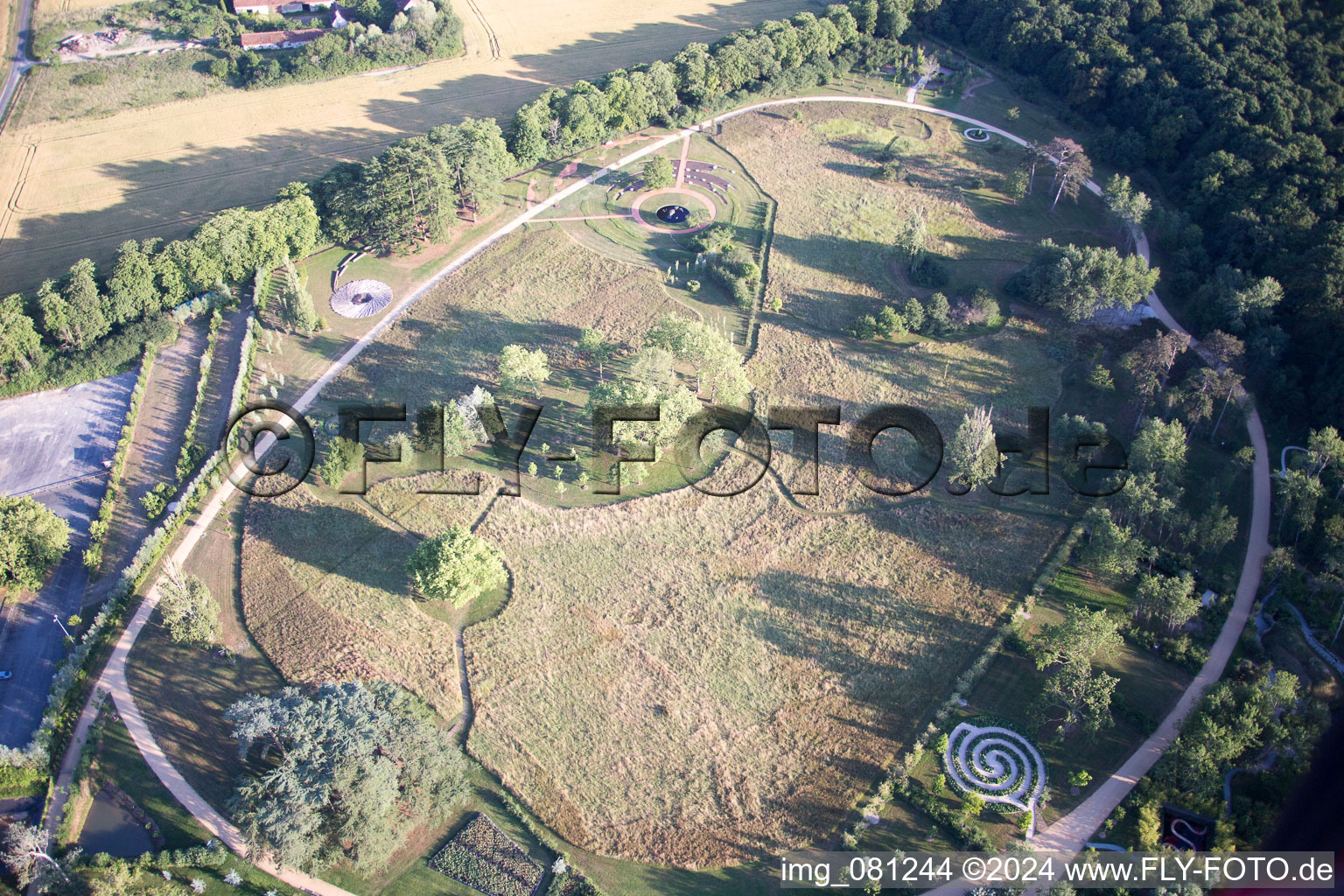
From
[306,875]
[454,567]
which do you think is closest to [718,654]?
[454,567]

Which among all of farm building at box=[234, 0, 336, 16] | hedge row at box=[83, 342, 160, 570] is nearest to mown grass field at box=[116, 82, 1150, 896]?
hedge row at box=[83, 342, 160, 570]

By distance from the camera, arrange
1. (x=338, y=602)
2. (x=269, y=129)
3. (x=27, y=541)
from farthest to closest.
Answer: (x=269, y=129)
(x=338, y=602)
(x=27, y=541)

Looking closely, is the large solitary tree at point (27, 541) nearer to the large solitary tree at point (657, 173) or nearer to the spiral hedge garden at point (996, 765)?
the spiral hedge garden at point (996, 765)

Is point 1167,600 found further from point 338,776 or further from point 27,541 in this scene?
point 27,541

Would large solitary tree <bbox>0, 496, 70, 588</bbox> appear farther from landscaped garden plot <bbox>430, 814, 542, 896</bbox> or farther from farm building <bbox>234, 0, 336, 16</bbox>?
farm building <bbox>234, 0, 336, 16</bbox>

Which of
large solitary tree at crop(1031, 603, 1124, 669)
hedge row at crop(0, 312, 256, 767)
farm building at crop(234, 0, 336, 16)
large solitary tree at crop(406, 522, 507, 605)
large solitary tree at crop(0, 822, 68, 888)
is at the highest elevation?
farm building at crop(234, 0, 336, 16)

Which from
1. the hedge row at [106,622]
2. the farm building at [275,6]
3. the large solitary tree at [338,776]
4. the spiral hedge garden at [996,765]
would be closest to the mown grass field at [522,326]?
the hedge row at [106,622]
